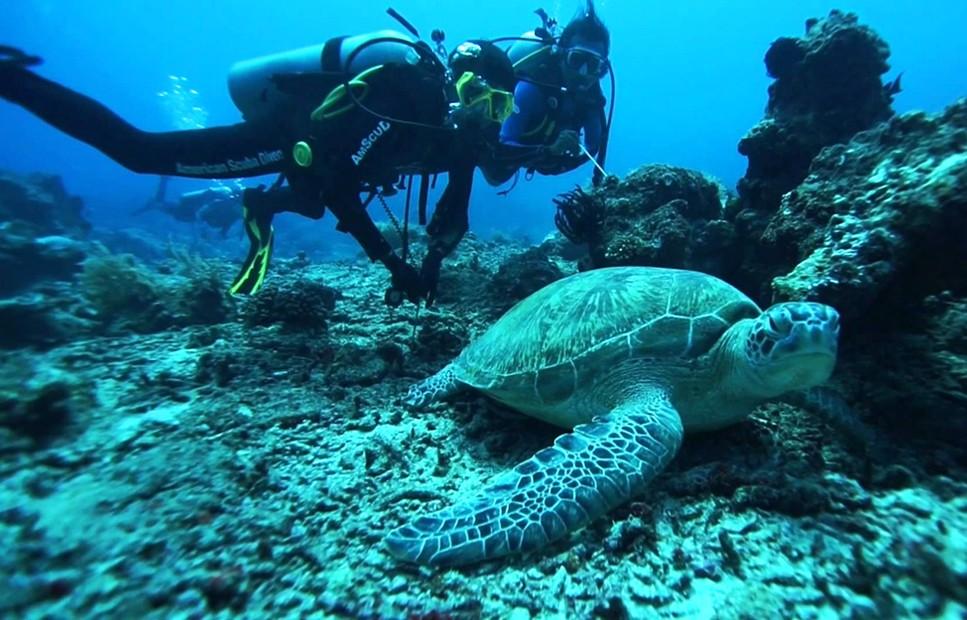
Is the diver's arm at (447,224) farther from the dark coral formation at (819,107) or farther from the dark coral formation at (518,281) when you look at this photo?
the dark coral formation at (819,107)

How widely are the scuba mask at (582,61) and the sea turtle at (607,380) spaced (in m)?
4.72

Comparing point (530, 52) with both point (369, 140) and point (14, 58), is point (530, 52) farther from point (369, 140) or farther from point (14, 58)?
point (14, 58)

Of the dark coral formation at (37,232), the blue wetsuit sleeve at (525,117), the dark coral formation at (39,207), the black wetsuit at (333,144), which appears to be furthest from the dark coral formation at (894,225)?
the dark coral formation at (39,207)

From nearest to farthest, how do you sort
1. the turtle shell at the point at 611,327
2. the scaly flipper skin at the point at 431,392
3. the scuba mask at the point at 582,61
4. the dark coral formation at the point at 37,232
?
the turtle shell at the point at 611,327
the scaly flipper skin at the point at 431,392
the scuba mask at the point at 582,61
the dark coral formation at the point at 37,232

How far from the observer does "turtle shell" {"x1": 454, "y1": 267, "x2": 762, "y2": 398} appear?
2641 mm

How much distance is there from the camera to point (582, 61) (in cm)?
662

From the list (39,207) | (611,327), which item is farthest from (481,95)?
(39,207)

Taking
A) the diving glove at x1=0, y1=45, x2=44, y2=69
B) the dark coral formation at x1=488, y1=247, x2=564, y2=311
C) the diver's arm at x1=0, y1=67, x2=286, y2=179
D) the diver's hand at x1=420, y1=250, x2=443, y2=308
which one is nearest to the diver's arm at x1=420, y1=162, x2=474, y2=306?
the diver's hand at x1=420, y1=250, x2=443, y2=308

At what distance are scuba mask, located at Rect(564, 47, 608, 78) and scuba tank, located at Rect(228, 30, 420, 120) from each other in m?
2.71

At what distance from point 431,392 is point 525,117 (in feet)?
15.1

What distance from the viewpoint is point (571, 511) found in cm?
190

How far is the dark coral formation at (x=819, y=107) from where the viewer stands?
185 inches

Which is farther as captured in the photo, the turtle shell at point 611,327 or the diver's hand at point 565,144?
the diver's hand at point 565,144

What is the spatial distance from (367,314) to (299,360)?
167 cm
